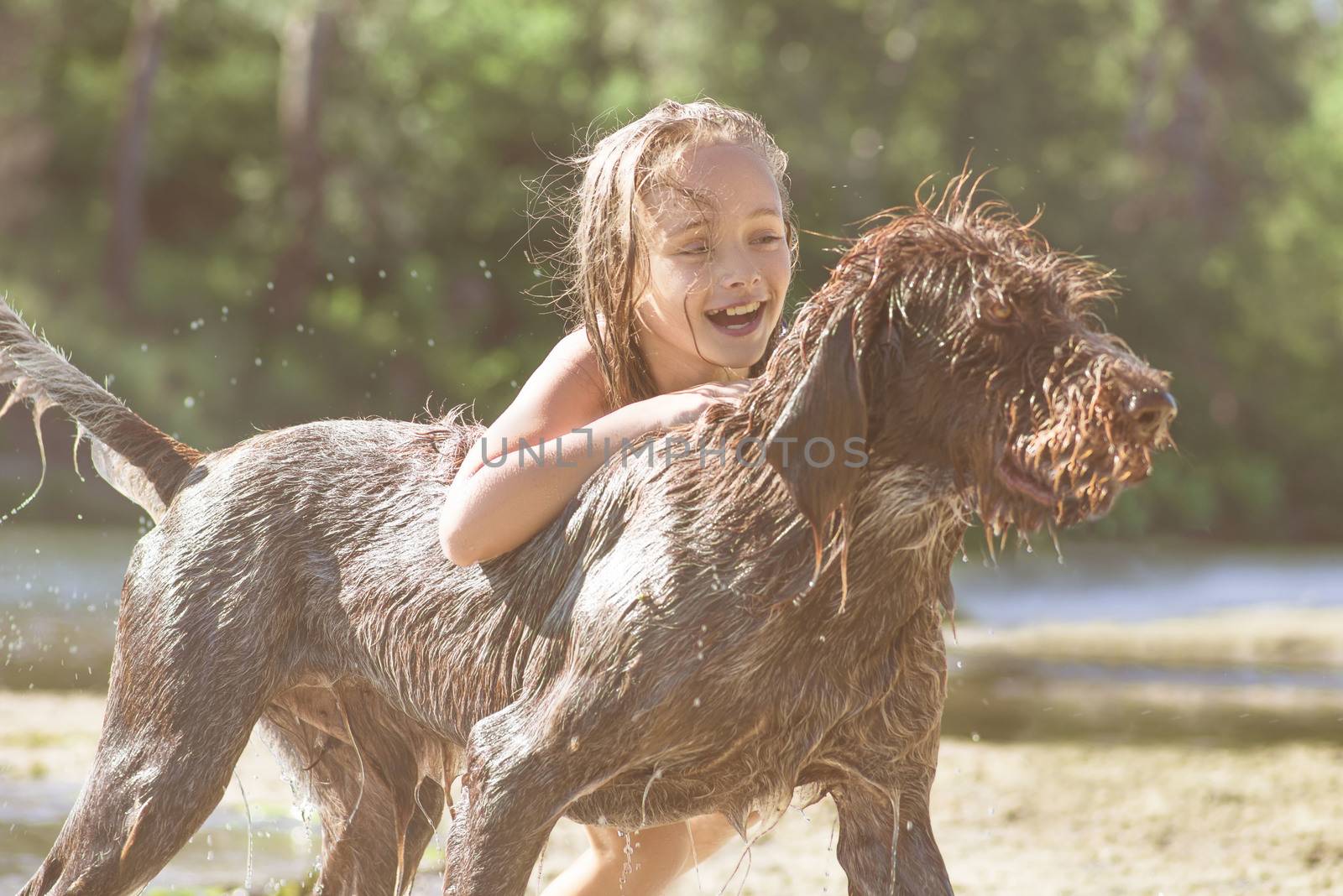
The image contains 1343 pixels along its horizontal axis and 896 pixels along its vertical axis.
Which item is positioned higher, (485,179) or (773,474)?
(485,179)

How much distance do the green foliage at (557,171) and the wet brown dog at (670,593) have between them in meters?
15.9

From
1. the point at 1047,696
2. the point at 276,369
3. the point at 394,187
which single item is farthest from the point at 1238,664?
the point at 394,187

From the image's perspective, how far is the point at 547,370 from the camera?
342cm

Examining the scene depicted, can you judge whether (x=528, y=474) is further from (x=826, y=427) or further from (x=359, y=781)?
(x=359, y=781)

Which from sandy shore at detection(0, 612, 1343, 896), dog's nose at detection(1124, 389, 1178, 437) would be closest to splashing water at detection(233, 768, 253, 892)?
sandy shore at detection(0, 612, 1343, 896)

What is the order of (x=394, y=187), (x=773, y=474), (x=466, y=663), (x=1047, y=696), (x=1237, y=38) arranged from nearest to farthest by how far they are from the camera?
1. (x=773, y=474)
2. (x=466, y=663)
3. (x=1047, y=696)
4. (x=394, y=187)
5. (x=1237, y=38)

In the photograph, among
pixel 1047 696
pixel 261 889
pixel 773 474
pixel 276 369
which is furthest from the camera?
pixel 276 369

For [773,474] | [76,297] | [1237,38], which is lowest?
[773,474]

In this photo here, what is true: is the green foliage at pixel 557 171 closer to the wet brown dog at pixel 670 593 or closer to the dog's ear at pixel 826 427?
the wet brown dog at pixel 670 593

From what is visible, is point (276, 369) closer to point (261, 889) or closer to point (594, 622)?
point (261, 889)

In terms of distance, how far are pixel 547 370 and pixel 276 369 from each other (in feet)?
66.4

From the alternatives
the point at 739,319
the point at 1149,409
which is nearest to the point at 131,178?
the point at 739,319

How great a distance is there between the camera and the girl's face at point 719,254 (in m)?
3.27

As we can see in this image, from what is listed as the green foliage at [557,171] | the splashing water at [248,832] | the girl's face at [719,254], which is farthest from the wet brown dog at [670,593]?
the green foliage at [557,171]
